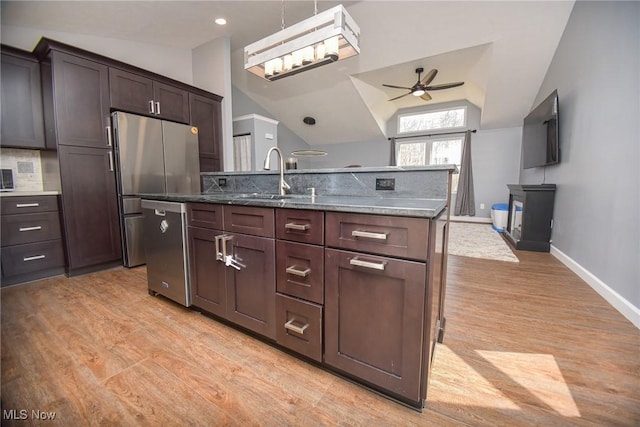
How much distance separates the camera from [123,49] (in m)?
3.39

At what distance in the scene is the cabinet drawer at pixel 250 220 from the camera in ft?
4.61

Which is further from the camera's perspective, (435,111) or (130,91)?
(435,111)

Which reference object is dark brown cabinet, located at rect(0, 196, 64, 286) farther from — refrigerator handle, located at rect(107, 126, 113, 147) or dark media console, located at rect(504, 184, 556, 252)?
dark media console, located at rect(504, 184, 556, 252)

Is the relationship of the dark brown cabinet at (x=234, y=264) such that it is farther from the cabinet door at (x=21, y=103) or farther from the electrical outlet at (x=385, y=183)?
the cabinet door at (x=21, y=103)

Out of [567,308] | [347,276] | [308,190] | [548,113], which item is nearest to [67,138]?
[308,190]

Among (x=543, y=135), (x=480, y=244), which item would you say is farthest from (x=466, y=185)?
(x=480, y=244)

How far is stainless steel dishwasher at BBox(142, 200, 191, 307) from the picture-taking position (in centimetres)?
185

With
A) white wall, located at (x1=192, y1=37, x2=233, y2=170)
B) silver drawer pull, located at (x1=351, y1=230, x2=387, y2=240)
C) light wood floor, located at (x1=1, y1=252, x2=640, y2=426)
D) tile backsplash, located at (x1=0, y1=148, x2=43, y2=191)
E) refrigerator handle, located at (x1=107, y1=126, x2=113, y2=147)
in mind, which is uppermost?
white wall, located at (x1=192, y1=37, x2=233, y2=170)

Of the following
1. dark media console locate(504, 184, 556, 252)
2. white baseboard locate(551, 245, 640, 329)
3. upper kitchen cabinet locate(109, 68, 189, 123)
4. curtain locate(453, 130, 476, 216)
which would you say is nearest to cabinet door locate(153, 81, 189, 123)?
upper kitchen cabinet locate(109, 68, 189, 123)

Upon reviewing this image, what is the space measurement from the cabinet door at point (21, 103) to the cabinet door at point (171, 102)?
3.39 feet

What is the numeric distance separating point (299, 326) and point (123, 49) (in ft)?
13.9

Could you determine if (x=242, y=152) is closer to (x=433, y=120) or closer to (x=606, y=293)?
(x=433, y=120)

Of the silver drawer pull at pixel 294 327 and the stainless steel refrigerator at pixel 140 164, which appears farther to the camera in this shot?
the stainless steel refrigerator at pixel 140 164

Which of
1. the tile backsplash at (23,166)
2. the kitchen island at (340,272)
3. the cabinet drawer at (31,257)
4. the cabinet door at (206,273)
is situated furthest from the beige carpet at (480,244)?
the tile backsplash at (23,166)
